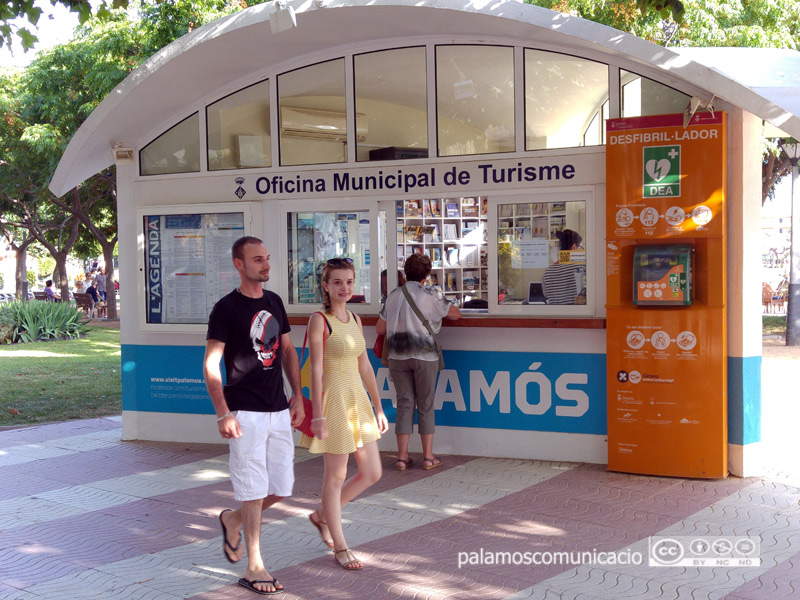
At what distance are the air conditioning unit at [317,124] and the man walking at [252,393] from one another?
383 centimetres

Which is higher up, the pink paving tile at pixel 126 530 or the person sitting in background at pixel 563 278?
the person sitting in background at pixel 563 278

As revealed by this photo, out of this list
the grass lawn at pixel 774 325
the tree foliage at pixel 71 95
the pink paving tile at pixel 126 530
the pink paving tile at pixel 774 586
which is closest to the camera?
the pink paving tile at pixel 774 586

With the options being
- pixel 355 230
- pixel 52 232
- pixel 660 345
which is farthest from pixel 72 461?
A: pixel 52 232

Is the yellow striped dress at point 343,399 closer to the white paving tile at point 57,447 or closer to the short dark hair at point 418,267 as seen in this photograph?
the short dark hair at point 418,267

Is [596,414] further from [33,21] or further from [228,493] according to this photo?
[33,21]

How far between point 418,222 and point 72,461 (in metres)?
4.62

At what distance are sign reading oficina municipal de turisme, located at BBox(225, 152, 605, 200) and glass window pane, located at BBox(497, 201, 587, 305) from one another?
0.24m

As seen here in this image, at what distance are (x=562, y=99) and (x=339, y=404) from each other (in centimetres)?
390

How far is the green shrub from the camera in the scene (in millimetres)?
20281

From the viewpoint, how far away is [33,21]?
697 centimetres

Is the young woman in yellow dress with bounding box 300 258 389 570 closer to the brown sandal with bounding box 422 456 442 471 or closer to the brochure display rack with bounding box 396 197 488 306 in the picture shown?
the brown sandal with bounding box 422 456 442 471

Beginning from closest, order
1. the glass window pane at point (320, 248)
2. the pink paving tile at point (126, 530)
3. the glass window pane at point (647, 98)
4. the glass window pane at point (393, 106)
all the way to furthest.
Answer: the pink paving tile at point (126, 530)
the glass window pane at point (647, 98)
the glass window pane at point (393, 106)
the glass window pane at point (320, 248)

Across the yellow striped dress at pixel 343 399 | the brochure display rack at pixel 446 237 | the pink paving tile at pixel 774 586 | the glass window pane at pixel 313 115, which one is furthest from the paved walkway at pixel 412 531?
the glass window pane at pixel 313 115

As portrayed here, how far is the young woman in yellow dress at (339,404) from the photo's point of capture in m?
4.76
